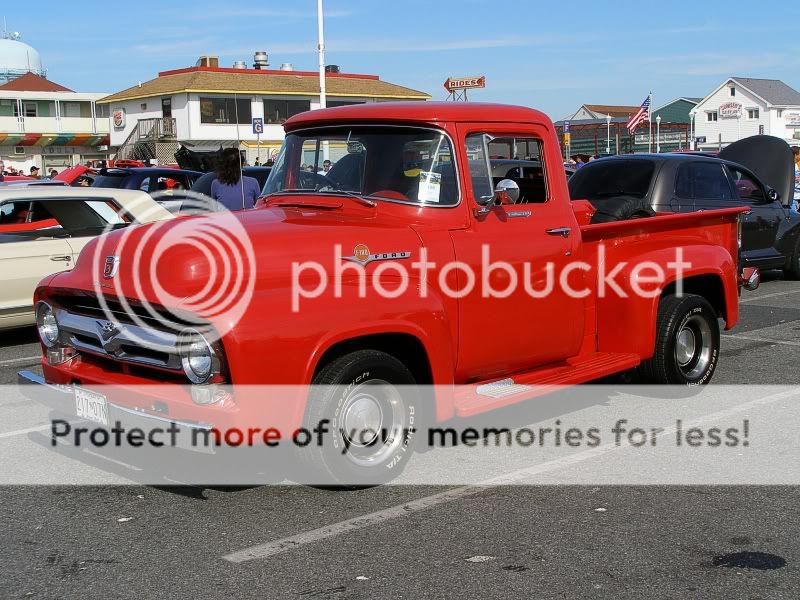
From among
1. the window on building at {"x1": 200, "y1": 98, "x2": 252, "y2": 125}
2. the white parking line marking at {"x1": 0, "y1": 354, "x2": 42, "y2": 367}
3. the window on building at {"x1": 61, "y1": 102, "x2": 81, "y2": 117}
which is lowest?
the white parking line marking at {"x1": 0, "y1": 354, "x2": 42, "y2": 367}

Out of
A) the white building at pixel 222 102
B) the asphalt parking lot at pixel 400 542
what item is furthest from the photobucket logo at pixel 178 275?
the white building at pixel 222 102

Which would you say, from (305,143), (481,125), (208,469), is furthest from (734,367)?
(208,469)

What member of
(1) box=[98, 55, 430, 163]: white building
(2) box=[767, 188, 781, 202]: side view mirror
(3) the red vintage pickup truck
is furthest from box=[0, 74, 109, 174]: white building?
(3) the red vintage pickup truck

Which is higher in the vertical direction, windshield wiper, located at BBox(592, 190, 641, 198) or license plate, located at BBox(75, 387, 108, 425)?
windshield wiper, located at BBox(592, 190, 641, 198)

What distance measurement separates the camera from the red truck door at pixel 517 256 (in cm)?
577

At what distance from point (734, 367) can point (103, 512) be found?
5700mm

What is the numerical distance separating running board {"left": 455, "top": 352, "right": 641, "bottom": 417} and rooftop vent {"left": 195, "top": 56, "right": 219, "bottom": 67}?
183 feet

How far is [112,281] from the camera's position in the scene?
5.10 meters

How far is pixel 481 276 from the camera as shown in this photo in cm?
577

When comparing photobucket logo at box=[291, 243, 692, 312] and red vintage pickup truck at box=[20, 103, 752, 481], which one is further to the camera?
photobucket logo at box=[291, 243, 692, 312]

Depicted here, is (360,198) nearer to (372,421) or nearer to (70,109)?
(372,421)

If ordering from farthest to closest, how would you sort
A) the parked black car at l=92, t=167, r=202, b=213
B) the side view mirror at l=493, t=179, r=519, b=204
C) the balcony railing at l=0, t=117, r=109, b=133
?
the balcony railing at l=0, t=117, r=109, b=133
the parked black car at l=92, t=167, r=202, b=213
the side view mirror at l=493, t=179, r=519, b=204

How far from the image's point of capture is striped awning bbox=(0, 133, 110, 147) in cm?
6494

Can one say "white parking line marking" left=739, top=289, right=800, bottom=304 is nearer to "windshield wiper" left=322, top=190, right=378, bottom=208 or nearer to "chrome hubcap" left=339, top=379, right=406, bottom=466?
"windshield wiper" left=322, top=190, right=378, bottom=208
